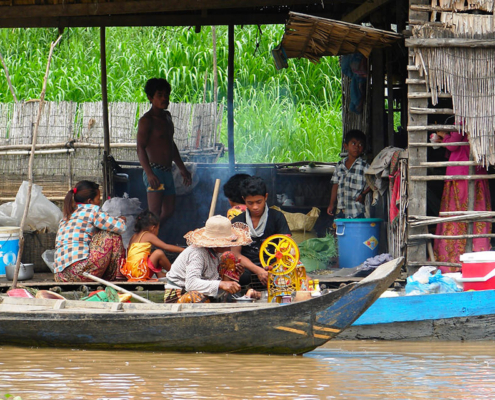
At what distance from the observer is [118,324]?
556cm

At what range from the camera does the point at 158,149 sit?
9.31 meters

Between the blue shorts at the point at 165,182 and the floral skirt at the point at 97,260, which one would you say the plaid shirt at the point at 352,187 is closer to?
the blue shorts at the point at 165,182

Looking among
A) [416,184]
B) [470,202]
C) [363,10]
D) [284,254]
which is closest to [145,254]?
[284,254]

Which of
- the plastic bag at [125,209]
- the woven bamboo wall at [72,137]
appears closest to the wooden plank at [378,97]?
the plastic bag at [125,209]

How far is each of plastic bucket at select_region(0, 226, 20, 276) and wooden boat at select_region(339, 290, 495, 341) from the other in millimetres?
3685

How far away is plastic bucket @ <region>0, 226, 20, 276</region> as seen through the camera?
774cm

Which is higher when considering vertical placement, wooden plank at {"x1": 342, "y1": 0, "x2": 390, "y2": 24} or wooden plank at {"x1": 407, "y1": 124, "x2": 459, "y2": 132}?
wooden plank at {"x1": 342, "y1": 0, "x2": 390, "y2": 24}

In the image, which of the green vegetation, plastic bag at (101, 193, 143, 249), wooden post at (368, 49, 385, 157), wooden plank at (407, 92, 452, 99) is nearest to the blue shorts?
plastic bag at (101, 193, 143, 249)

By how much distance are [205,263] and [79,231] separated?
1786 millimetres

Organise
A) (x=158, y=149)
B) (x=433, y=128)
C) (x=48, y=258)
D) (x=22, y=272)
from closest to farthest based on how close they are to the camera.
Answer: (x=433, y=128) < (x=22, y=272) < (x=48, y=258) < (x=158, y=149)

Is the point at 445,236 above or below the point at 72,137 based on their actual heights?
below

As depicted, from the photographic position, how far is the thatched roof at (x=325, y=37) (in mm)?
6582

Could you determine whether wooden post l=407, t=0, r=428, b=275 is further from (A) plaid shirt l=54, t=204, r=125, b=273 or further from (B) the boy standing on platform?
(A) plaid shirt l=54, t=204, r=125, b=273

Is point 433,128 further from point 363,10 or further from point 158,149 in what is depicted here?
point 158,149
